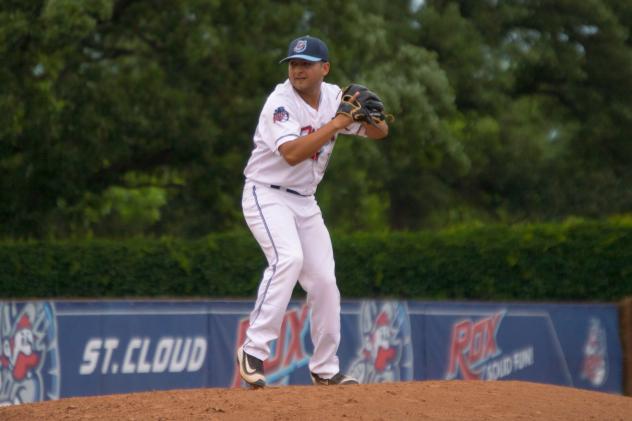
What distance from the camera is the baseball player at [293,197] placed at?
7.40 meters

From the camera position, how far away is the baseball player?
7.40m

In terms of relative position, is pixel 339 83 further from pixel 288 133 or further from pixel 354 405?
pixel 354 405

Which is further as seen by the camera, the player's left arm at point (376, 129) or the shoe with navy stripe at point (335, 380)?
the shoe with navy stripe at point (335, 380)

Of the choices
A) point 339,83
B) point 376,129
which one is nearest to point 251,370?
point 376,129

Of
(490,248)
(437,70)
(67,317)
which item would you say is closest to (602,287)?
(490,248)

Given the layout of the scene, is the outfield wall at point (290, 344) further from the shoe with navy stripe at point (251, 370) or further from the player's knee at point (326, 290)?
the player's knee at point (326, 290)

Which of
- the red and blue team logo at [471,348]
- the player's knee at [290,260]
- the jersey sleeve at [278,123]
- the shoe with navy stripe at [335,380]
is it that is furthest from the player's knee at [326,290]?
the red and blue team logo at [471,348]

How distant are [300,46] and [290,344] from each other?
6.97 meters

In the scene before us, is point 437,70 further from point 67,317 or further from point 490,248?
point 67,317

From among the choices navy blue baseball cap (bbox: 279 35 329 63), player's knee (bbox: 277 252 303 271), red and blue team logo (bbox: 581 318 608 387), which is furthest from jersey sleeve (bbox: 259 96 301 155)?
red and blue team logo (bbox: 581 318 608 387)

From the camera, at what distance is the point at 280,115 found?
7391 millimetres

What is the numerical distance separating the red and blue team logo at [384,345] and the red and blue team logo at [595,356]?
7.11 feet

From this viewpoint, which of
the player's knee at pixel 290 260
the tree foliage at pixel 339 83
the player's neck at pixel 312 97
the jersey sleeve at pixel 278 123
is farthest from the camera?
the tree foliage at pixel 339 83

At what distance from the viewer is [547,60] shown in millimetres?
24969
